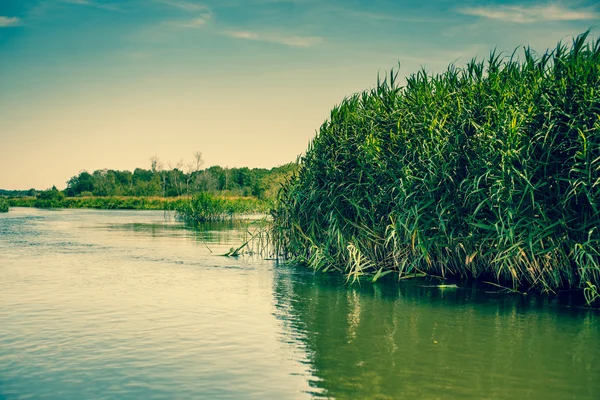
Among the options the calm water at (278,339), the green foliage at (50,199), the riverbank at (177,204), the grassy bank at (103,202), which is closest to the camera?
the calm water at (278,339)

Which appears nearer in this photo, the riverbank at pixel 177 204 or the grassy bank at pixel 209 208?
the grassy bank at pixel 209 208

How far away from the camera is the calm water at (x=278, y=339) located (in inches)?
268

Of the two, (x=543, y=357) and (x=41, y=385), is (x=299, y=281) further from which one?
(x=41, y=385)

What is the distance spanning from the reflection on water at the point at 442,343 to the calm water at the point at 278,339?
0.09ft

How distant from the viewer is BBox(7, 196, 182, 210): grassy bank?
222 feet

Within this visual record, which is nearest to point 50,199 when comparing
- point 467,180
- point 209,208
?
point 209,208

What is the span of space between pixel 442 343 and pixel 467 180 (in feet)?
14.3

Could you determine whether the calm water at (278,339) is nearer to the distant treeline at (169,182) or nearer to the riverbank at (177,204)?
the riverbank at (177,204)

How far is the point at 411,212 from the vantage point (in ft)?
41.4

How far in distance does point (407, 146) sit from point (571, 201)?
3798 mm

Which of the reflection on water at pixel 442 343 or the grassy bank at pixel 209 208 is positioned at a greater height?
the grassy bank at pixel 209 208

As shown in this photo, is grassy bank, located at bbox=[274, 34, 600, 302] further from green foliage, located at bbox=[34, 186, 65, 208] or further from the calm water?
green foliage, located at bbox=[34, 186, 65, 208]

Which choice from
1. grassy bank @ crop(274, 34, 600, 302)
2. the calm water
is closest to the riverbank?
grassy bank @ crop(274, 34, 600, 302)

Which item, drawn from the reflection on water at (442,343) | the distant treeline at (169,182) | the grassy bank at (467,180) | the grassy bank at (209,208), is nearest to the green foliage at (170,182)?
the distant treeline at (169,182)
